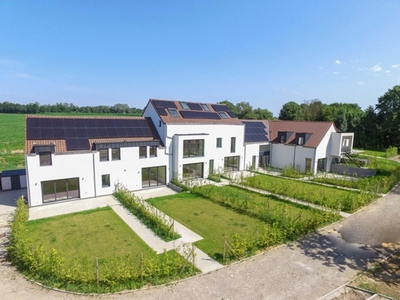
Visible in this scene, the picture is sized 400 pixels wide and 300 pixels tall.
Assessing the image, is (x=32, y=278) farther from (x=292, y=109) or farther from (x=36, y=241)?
(x=292, y=109)

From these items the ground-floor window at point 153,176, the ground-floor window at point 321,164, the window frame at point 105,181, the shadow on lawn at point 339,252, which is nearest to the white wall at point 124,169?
the window frame at point 105,181

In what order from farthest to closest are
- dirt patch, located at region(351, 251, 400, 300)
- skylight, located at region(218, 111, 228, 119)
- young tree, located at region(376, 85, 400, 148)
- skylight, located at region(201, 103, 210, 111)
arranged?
young tree, located at region(376, 85, 400, 148), skylight, located at region(201, 103, 210, 111), skylight, located at region(218, 111, 228, 119), dirt patch, located at region(351, 251, 400, 300)

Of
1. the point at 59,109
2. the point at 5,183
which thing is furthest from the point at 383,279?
the point at 59,109

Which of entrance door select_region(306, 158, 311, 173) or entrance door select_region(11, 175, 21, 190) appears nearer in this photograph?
entrance door select_region(11, 175, 21, 190)

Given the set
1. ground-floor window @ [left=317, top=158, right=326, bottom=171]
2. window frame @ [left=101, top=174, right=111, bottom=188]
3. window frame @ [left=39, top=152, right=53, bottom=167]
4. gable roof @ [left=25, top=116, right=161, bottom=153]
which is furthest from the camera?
ground-floor window @ [left=317, top=158, right=326, bottom=171]

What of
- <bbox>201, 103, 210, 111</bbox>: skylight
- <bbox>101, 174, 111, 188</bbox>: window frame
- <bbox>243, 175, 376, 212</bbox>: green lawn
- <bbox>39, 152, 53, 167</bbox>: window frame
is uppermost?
<bbox>201, 103, 210, 111</bbox>: skylight

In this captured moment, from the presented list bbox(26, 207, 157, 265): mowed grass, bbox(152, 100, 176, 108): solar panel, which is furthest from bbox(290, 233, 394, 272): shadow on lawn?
bbox(152, 100, 176, 108): solar panel

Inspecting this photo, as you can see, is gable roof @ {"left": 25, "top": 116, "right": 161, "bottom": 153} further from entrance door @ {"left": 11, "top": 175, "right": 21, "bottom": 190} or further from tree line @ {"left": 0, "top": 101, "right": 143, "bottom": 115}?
tree line @ {"left": 0, "top": 101, "right": 143, "bottom": 115}
